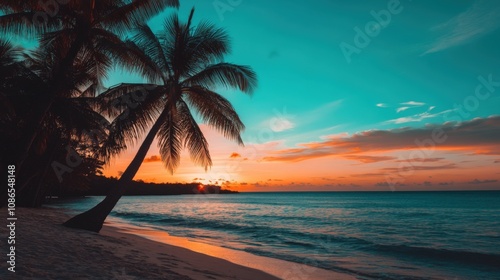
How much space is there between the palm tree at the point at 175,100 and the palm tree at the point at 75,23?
100 cm

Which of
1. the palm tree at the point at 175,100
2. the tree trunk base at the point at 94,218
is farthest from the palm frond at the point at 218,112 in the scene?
the tree trunk base at the point at 94,218

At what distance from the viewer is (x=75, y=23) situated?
9.88 metres

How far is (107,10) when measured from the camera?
10227mm

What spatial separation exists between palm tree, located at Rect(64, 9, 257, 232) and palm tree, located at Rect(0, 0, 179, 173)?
100cm

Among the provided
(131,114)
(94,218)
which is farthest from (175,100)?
(94,218)

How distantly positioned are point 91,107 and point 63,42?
372 centimetres

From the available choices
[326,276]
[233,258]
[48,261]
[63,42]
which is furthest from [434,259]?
[63,42]

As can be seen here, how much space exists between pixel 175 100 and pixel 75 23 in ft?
12.5

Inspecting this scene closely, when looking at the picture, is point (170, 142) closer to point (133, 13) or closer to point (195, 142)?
point (195, 142)

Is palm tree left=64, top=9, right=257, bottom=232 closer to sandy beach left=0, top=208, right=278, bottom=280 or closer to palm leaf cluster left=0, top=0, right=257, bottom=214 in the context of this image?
palm leaf cluster left=0, top=0, right=257, bottom=214

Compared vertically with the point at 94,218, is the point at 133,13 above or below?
above

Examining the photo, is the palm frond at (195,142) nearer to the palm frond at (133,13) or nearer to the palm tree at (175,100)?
the palm tree at (175,100)

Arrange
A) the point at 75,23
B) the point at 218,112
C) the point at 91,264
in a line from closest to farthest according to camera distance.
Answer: the point at 91,264 → the point at 75,23 → the point at 218,112

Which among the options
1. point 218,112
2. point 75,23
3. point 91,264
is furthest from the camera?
point 218,112
